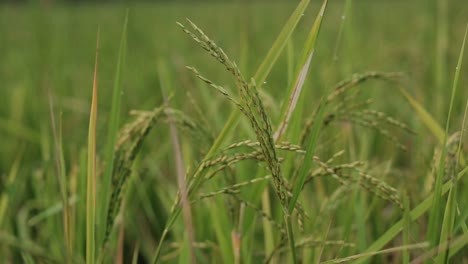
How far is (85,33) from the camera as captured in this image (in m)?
6.53

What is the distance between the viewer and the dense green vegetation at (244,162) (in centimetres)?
74

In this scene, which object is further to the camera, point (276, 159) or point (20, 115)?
point (20, 115)

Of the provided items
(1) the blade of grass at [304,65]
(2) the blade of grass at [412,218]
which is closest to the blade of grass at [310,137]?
(1) the blade of grass at [304,65]

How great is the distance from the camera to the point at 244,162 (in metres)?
1.22

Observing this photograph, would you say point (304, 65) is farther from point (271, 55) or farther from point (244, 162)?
point (244, 162)

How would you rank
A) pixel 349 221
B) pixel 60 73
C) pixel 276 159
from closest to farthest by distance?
pixel 276 159 → pixel 349 221 → pixel 60 73

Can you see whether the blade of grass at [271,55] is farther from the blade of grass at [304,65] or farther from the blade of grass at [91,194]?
the blade of grass at [91,194]

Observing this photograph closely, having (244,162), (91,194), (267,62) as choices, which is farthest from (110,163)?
(244,162)

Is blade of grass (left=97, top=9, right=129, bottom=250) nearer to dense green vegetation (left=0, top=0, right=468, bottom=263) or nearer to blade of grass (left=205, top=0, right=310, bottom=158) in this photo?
dense green vegetation (left=0, top=0, right=468, bottom=263)

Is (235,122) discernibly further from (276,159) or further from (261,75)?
(276,159)

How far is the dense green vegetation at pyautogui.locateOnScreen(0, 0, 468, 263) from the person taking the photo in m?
0.74

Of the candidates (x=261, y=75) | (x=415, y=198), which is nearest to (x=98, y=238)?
(x=261, y=75)

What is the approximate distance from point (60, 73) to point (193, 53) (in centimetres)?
140

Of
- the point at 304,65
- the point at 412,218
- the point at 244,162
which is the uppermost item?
the point at 304,65
